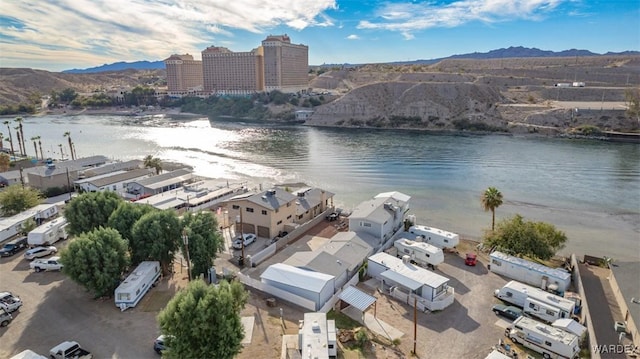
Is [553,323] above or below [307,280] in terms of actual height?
below

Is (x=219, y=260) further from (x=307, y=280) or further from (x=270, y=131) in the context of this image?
(x=270, y=131)

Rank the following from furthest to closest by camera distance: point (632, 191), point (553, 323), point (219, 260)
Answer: point (632, 191), point (219, 260), point (553, 323)

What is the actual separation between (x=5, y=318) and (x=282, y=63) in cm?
15417

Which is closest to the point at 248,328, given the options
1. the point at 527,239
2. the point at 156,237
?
the point at 156,237

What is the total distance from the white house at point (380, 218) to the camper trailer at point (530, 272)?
281 inches

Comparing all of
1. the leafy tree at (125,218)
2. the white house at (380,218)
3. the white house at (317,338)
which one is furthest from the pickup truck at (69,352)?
the white house at (380,218)

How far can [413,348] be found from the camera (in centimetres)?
1742

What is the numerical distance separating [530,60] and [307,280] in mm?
199308

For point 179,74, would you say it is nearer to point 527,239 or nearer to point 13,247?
point 13,247

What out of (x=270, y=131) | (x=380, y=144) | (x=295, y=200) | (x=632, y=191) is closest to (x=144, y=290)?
(x=295, y=200)

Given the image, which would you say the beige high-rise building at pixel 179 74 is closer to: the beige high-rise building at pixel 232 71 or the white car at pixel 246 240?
the beige high-rise building at pixel 232 71

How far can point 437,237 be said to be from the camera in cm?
2867

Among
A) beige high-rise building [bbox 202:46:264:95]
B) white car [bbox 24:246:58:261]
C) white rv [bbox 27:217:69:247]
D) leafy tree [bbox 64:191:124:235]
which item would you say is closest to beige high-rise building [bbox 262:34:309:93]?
beige high-rise building [bbox 202:46:264:95]

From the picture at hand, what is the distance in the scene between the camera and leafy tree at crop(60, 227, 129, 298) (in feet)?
64.1
